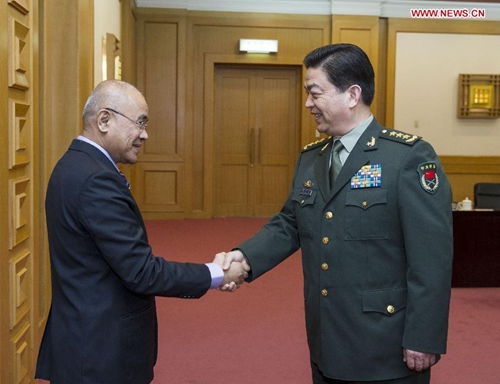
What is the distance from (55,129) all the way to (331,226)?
2.42 metres

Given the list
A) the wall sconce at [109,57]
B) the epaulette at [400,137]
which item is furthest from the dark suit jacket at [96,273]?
the wall sconce at [109,57]

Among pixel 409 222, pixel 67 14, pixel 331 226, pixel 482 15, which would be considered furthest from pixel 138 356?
pixel 482 15

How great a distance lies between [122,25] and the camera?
779 cm

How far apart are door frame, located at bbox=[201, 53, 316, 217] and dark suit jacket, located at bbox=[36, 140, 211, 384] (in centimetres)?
802

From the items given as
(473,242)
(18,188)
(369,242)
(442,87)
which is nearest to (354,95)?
(369,242)

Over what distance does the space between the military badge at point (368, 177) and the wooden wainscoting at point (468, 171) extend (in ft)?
28.3

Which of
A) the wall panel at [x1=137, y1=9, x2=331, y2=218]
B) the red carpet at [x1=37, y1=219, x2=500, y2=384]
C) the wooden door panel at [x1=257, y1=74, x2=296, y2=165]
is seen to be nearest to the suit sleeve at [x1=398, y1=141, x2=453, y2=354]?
the red carpet at [x1=37, y1=219, x2=500, y2=384]

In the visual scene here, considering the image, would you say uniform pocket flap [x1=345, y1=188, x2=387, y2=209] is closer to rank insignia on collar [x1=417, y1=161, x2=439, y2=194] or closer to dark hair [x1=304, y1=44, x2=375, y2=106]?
rank insignia on collar [x1=417, y1=161, x2=439, y2=194]

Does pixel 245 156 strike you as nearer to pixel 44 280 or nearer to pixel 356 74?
pixel 44 280

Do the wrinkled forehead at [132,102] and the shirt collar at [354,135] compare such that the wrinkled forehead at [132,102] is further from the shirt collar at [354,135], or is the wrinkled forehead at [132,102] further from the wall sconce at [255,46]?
the wall sconce at [255,46]

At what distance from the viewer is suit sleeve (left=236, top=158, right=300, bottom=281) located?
2361 mm

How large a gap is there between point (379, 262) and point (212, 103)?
Answer: 323 inches

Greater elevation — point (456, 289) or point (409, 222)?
point (409, 222)

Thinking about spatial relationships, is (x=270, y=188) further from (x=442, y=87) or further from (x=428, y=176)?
(x=428, y=176)
